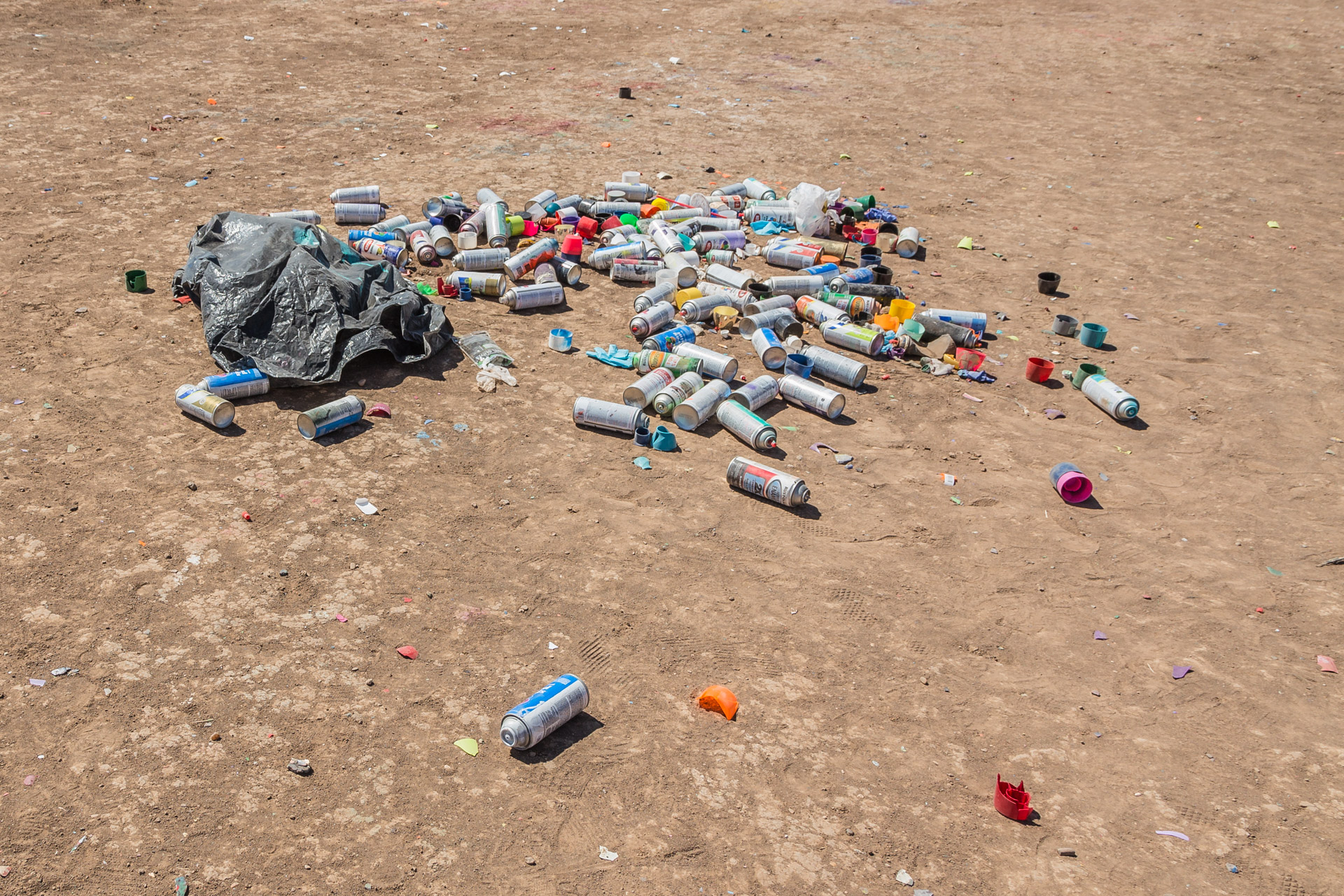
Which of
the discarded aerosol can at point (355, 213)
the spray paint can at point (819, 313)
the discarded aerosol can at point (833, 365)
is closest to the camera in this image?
the discarded aerosol can at point (833, 365)

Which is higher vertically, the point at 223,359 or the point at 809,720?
the point at 223,359

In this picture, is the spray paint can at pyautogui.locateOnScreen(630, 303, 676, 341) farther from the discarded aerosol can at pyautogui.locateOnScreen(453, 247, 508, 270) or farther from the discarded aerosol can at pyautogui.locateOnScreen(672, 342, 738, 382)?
the discarded aerosol can at pyautogui.locateOnScreen(453, 247, 508, 270)

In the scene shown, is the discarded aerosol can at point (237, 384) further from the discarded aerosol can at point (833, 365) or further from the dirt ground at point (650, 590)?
the discarded aerosol can at point (833, 365)

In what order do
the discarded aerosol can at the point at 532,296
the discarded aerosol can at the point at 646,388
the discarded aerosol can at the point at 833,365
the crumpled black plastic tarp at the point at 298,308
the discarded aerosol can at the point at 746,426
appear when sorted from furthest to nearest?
1. the discarded aerosol can at the point at 532,296
2. the discarded aerosol can at the point at 833,365
3. the discarded aerosol can at the point at 646,388
4. the crumpled black plastic tarp at the point at 298,308
5. the discarded aerosol can at the point at 746,426

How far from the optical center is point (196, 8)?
13414mm

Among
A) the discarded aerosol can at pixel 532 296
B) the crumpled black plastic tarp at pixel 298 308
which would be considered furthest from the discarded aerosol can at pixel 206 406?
the discarded aerosol can at pixel 532 296

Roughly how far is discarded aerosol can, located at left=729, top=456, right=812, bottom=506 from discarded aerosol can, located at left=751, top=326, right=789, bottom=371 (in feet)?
4.51

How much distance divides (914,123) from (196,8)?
35.0ft

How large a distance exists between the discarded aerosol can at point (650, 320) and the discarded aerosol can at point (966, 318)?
2.15 m

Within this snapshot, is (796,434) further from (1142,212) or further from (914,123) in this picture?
(914,123)

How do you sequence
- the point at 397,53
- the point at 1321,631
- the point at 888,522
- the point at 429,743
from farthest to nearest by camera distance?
1. the point at 397,53
2. the point at 888,522
3. the point at 1321,631
4. the point at 429,743

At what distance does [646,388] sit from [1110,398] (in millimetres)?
3346

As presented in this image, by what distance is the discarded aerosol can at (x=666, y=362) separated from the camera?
634 cm

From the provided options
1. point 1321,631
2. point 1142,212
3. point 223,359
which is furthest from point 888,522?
point 1142,212
